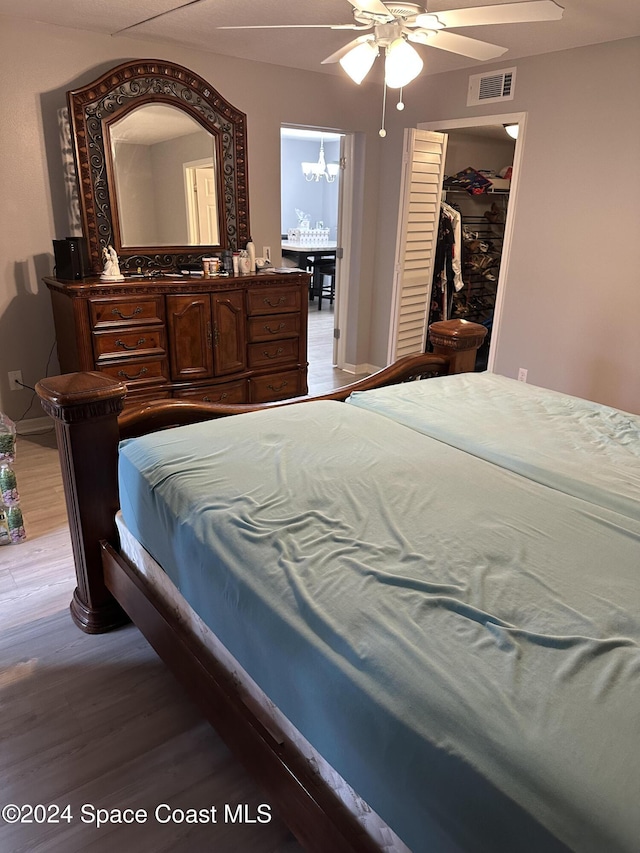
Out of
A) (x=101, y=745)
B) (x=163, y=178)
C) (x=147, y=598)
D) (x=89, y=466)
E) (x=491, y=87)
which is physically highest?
(x=491, y=87)

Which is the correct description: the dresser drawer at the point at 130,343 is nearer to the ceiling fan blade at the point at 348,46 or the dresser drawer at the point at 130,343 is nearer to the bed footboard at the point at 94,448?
the bed footboard at the point at 94,448

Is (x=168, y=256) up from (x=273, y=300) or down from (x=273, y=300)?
up

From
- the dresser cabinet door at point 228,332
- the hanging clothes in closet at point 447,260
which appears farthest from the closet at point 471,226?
the dresser cabinet door at point 228,332

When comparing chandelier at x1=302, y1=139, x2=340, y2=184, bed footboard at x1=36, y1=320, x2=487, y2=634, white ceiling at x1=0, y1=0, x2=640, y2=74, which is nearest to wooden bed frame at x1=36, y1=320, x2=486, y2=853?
bed footboard at x1=36, y1=320, x2=487, y2=634

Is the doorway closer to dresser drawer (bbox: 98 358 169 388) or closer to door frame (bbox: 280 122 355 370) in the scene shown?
door frame (bbox: 280 122 355 370)

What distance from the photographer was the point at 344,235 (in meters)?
5.03

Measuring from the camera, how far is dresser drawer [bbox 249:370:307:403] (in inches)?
160

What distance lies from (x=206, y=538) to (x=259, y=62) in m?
3.85

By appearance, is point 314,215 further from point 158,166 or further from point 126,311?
point 126,311

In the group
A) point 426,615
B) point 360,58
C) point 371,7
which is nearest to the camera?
point 426,615

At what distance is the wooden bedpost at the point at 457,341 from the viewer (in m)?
2.68

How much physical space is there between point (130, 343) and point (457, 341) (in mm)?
1921

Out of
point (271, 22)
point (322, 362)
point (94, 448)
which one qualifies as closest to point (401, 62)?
→ point (271, 22)

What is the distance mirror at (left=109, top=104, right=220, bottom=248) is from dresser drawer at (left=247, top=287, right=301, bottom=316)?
0.54 metres
